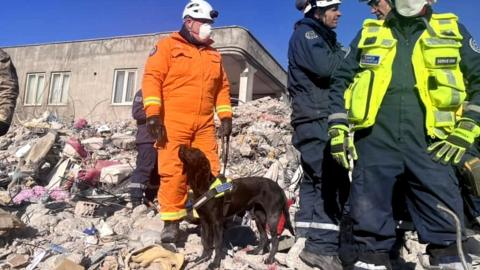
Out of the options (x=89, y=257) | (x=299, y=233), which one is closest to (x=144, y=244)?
(x=89, y=257)

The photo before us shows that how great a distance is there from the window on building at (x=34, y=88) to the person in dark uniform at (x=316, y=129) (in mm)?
16619

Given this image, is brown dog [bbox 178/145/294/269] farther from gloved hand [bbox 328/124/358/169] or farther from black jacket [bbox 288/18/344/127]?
gloved hand [bbox 328/124/358/169]

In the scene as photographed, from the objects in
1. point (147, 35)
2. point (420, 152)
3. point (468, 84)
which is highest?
point (147, 35)

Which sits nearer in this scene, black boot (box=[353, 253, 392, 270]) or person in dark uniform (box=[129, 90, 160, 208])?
black boot (box=[353, 253, 392, 270])

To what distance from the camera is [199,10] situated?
167 inches

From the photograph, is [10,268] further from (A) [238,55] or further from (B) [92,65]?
(B) [92,65]

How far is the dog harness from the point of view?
3.56 metres

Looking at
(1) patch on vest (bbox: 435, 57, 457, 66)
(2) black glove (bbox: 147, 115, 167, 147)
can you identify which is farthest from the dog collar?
(1) patch on vest (bbox: 435, 57, 457, 66)

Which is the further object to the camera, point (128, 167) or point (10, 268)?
point (128, 167)

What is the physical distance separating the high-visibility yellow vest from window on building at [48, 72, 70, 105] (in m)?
16.7

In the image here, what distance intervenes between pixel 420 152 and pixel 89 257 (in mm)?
2710

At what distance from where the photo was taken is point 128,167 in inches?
240

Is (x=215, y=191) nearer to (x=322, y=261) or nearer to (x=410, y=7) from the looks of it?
(x=322, y=261)

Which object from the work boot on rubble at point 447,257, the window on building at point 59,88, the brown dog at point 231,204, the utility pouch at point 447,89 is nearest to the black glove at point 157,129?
the brown dog at point 231,204
